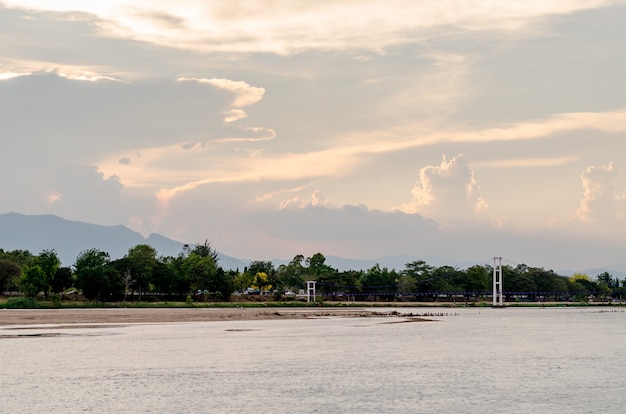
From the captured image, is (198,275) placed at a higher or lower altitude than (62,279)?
higher

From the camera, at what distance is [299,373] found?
53375 mm

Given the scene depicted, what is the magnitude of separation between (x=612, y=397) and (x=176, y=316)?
91023mm

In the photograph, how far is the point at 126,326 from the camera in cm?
10100

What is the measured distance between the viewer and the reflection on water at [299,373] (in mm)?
41406

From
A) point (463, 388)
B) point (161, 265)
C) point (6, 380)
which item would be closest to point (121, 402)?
point (6, 380)

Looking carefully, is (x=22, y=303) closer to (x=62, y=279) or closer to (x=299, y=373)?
(x=62, y=279)

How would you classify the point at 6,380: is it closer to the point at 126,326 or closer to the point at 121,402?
the point at 121,402

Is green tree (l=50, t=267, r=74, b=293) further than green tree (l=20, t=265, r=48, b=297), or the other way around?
green tree (l=50, t=267, r=74, b=293)

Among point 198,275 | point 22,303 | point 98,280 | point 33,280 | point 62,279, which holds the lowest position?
point 22,303

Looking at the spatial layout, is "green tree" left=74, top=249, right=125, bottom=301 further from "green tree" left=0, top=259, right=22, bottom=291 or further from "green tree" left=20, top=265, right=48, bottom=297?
"green tree" left=0, top=259, right=22, bottom=291

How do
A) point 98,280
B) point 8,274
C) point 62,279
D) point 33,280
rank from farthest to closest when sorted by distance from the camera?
point 8,274 < point 62,279 < point 98,280 < point 33,280

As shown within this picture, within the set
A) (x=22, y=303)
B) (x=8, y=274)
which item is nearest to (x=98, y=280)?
(x=22, y=303)

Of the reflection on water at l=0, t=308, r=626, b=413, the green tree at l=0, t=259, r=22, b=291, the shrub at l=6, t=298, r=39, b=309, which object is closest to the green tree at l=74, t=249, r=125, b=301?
the green tree at l=0, t=259, r=22, b=291

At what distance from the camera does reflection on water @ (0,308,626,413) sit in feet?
136
